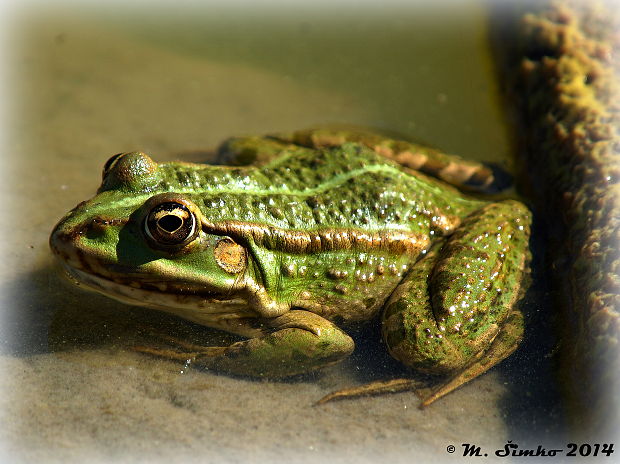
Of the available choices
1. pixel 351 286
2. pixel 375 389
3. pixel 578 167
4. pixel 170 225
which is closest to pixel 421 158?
pixel 578 167

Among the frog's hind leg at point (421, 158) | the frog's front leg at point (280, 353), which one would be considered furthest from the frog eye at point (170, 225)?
the frog's hind leg at point (421, 158)

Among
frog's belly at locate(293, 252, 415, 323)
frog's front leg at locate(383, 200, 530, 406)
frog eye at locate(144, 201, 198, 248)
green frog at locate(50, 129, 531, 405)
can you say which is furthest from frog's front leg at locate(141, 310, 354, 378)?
frog eye at locate(144, 201, 198, 248)

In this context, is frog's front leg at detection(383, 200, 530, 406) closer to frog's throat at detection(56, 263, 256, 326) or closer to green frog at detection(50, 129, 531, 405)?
green frog at detection(50, 129, 531, 405)

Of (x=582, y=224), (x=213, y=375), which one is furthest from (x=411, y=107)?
(x=213, y=375)

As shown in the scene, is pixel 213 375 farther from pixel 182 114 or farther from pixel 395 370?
pixel 182 114

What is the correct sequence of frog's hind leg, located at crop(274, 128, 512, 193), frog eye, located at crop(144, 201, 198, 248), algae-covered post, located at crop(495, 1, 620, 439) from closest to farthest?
frog eye, located at crop(144, 201, 198, 248) → algae-covered post, located at crop(495, 1, 620, 439) → frog's hind leg, located at crop(274, 128, 512, 193)

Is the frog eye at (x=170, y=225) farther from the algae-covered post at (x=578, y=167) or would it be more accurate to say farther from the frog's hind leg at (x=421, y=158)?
the algae-covered post at (x=578, y=167)
